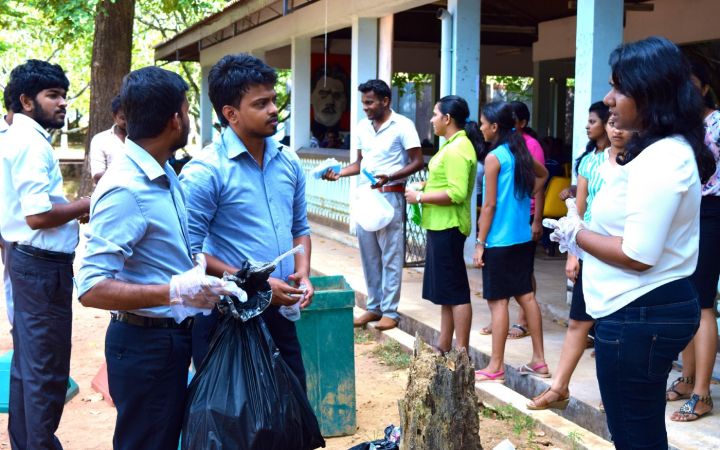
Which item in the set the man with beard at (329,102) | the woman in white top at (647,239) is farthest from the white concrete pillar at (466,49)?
the man with beard at (329,102)

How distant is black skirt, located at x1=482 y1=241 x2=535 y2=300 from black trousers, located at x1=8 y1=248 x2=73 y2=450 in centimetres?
258

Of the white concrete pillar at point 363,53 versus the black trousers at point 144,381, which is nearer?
the black trousers at point 144,381

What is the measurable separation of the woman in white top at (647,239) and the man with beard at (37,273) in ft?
8.07

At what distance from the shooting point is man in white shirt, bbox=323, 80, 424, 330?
723cm

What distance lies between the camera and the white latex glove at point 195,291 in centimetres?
280

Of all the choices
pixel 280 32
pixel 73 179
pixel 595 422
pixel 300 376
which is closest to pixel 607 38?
pixel 595 422

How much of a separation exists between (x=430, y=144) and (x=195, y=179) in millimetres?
14840

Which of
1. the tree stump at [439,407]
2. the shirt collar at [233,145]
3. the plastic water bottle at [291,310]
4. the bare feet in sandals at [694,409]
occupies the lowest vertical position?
the bare feet in sandals at [694,409]

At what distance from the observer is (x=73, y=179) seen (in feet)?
74.6

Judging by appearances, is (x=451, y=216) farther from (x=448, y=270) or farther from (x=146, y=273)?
(x=146, y=273)

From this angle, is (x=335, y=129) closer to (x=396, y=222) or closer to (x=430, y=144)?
(x=430, y=144)

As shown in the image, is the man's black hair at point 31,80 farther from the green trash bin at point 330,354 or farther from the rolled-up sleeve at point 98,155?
the rolled-up sleeve at point 98,155

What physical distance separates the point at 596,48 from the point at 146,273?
178 inches

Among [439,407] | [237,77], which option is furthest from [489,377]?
[237,77]
